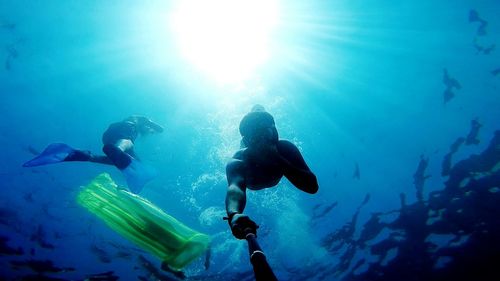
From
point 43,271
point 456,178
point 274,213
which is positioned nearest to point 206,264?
point 274,213

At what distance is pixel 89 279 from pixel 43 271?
314 centimetres

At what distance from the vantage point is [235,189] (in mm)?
3129

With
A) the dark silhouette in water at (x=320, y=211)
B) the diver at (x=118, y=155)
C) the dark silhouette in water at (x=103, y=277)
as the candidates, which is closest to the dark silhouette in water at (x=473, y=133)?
the dark silhouette in water at (x=320, y=211)

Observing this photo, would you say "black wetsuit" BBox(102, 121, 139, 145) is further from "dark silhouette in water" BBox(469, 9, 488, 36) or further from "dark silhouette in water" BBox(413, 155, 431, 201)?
"dark silhouette in water" BBox(413, 155, 431, 201)

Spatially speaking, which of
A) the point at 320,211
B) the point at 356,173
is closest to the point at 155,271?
the point at 320,211

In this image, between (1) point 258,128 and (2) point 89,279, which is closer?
(1) point 258,128

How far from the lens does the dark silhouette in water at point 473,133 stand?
1409 centimetres

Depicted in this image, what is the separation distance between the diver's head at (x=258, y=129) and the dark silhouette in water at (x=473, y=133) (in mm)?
14200

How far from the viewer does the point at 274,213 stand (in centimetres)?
1568

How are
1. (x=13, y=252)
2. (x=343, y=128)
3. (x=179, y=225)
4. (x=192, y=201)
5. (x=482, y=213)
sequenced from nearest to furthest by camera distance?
(x=179, y=225)
(x=343, y=128)
(x=192, y=201)
(x=482, y=213)
(x=13, y=252)

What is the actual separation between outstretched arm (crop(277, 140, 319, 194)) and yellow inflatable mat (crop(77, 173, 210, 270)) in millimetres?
4059

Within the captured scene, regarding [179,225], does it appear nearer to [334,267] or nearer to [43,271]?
[334,267]

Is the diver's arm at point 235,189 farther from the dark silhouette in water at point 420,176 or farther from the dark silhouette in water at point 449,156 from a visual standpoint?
the dark silhouette in water at point 449,156

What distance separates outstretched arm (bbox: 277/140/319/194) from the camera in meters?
3.74
